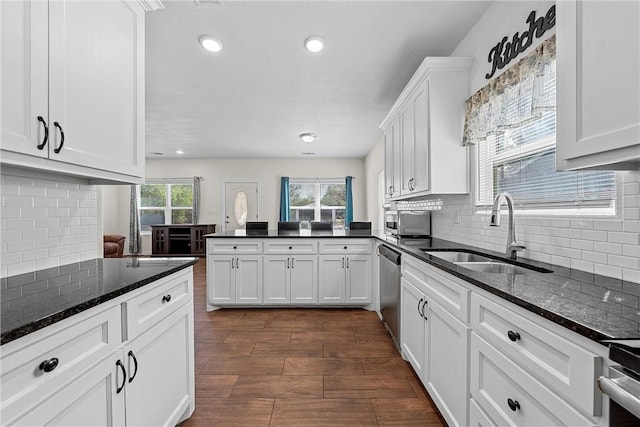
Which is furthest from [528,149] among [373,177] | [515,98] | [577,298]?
[373,177]

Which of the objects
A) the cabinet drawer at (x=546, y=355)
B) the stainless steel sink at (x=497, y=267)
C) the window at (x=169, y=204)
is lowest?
the cabinet drawer at (x=546, y=355)

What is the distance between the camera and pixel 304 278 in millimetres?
3514

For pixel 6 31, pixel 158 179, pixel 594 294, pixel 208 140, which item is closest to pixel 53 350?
pixel 6 31

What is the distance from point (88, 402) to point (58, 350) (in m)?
0.24

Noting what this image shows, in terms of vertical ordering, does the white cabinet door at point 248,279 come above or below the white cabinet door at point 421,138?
below

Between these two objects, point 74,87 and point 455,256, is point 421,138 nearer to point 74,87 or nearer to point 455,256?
point 455,256

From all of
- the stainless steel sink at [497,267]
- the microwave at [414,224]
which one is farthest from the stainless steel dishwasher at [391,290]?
the stainless steel sink at [497,267]

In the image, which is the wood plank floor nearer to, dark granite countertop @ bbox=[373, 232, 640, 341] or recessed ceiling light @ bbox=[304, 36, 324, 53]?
dark granite countertop @ bbox=[373, 232, 640, 341]

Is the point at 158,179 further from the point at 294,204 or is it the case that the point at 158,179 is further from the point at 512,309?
the point at 512,309

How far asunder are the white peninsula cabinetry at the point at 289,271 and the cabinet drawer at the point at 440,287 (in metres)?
1.33

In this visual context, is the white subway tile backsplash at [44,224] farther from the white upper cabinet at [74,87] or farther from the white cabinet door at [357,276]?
the white cabinet door at [357,276]

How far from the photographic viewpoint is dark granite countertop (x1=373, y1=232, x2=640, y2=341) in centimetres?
72

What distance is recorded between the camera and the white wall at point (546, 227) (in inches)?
47.1

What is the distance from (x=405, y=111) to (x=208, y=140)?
4.30m
